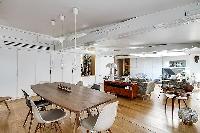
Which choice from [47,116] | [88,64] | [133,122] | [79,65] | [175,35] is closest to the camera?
[47,116]

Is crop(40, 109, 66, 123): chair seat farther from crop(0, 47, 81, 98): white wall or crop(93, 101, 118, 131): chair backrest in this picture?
crop(0, 47, 81, 98): white wall

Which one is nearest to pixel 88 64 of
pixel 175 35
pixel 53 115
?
pixel 175 35

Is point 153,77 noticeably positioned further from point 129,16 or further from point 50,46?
point 129,16

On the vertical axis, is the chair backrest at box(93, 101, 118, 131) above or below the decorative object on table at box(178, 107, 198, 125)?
above

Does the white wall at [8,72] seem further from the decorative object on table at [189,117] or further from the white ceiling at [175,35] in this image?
the decorative object on table at [189,117]

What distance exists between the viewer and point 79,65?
877 cm

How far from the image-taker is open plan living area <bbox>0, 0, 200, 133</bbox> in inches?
111

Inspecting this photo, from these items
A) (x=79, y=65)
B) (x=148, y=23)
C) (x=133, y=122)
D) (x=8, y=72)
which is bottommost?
(x=133, y=122)

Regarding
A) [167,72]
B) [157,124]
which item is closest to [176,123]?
[157,124]

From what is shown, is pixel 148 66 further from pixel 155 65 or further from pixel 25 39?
pixel 25 39

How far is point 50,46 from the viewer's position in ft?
23.4

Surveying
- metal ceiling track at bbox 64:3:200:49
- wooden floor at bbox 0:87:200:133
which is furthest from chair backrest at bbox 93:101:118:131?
metal ceiling track at bbox 64:3:200:49

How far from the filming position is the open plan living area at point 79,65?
282cm

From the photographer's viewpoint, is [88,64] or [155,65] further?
[155,65]
